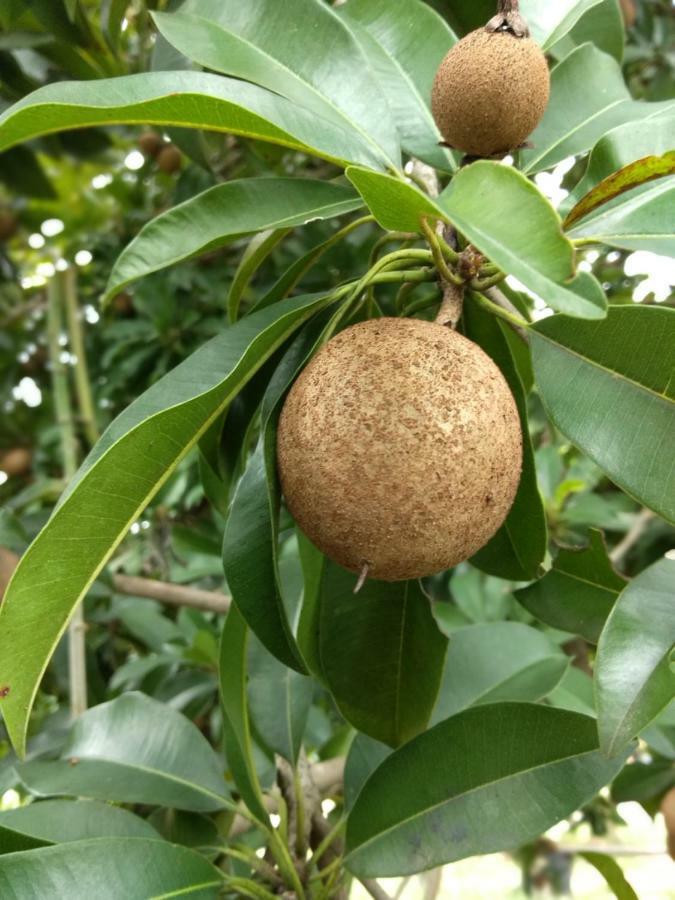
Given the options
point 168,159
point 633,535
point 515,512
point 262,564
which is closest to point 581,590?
point 515,512

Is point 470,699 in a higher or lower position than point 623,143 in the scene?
lower

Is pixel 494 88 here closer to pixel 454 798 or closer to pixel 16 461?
pixel 454 798

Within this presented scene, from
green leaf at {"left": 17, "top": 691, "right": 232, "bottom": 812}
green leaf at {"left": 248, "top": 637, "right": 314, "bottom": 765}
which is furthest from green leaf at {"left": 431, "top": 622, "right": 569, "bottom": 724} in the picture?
green leaf at {"left": 17, "top": 691, "right": 232, "bottom": 812}

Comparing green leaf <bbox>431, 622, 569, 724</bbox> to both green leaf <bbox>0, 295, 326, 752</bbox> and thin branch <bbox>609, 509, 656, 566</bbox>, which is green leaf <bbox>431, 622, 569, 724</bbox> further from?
thin branch <bbox>609, 509, 656, 566</bbox>

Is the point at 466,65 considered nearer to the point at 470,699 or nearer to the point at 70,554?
the point at 70,554

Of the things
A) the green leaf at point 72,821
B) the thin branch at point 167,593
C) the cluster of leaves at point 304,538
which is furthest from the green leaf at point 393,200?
the thin branch at point 167,593

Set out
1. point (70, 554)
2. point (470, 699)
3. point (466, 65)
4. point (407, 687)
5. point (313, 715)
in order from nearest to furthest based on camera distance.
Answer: point (70, 554), point (466, 65), point (407, 687), point (470, 699), point (313, 715)

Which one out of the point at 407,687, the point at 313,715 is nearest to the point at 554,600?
the point at 407,687
